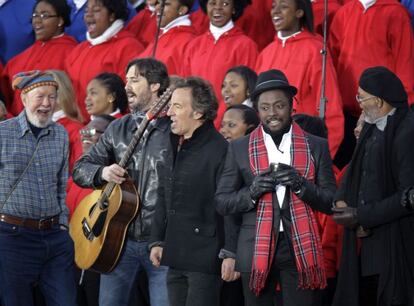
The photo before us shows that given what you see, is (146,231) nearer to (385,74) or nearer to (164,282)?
(164,282)

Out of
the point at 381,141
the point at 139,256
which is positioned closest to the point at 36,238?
the point at 139,256

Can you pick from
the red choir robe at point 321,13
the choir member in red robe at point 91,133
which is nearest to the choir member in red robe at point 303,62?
the red choir robe at point 321,13

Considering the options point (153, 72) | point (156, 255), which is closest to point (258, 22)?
point (153, 72)

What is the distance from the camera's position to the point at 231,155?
708 centimetres

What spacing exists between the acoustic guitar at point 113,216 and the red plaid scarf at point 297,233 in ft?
3.03

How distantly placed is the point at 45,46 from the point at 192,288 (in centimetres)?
545

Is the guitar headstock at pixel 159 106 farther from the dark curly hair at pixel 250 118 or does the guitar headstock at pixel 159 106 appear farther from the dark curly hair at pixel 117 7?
the dark curly hair at pixel 117 7

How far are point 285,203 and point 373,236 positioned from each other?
63 cm

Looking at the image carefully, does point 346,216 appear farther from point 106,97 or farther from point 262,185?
point 106,97

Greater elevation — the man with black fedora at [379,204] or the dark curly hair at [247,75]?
the dark curly hair at [247,75]

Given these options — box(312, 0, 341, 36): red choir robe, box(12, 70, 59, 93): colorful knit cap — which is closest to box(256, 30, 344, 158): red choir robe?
box(312, 0, 341, 36): red choir robe

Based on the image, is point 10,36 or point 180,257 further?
point 10,36

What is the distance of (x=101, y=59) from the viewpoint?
11.2m

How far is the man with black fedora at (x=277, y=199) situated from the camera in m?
6.66
